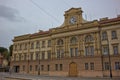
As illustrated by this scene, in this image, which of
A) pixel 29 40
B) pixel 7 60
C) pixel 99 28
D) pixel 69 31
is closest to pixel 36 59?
pixel 29 40

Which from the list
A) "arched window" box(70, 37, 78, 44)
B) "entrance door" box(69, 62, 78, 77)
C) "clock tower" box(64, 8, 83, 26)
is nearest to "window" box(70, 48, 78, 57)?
"arched window" box(70, 37, 78, 44)

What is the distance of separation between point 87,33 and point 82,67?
8994mm

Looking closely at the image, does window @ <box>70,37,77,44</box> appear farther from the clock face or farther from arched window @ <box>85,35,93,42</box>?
the clock face

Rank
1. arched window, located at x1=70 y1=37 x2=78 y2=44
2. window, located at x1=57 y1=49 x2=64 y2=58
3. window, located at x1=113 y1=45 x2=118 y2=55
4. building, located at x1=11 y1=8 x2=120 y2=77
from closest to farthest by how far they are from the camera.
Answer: window, located at x1=113 y1=45 x2=118 y2=55 → building, located at x1=11 y1=8 x2=120 y2=77 → arched window, located at x1=70 y1=37 x2=78 y2=44 → window, located at x1=57 y1=49 x2=64 y2=58

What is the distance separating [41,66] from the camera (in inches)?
2029

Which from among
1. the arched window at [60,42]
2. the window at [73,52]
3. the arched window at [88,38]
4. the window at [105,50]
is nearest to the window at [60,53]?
the arched window at [60,42]

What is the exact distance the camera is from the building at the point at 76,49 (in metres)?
39.0

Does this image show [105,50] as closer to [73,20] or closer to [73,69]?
[73,69]

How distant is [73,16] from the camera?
46.8 m

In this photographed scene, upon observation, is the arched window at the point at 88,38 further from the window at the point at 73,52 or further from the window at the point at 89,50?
the window at the point at 73,52

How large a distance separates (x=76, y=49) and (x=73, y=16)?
31.7ft

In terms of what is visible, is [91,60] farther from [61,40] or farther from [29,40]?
[29,40]

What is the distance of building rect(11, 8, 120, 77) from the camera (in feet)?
128

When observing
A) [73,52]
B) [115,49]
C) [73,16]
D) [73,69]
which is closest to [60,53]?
[73,52]
